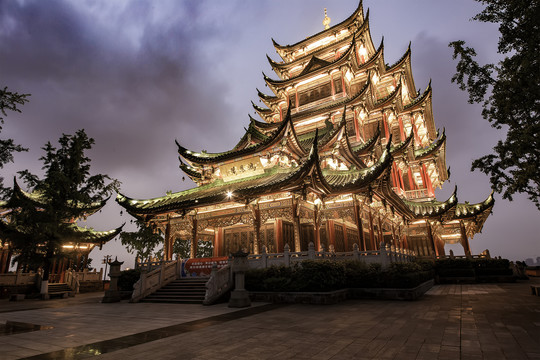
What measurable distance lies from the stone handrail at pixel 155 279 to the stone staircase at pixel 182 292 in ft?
0.78

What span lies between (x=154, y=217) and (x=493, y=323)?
18.1 metres

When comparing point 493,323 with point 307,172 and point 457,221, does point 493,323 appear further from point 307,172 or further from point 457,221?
point 457,221

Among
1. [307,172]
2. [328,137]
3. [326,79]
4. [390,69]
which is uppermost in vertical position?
[390,69]

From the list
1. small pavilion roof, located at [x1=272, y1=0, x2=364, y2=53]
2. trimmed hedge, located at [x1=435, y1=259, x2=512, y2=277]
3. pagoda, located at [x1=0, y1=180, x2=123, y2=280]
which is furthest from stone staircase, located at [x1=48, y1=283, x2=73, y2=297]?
small pavilion roof, located at [x1=272, y1=0, x2=364, y2=53]

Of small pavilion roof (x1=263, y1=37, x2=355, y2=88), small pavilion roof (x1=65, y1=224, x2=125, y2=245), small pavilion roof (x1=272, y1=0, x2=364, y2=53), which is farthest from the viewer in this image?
small pavilion roof (x1=272, y1=0, x2=364, y2=53)

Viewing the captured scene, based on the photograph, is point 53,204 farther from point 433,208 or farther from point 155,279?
point 433,208

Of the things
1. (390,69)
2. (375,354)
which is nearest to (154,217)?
(375,354)

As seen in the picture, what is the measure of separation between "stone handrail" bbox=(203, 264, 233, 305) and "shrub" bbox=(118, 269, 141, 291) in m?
5.94

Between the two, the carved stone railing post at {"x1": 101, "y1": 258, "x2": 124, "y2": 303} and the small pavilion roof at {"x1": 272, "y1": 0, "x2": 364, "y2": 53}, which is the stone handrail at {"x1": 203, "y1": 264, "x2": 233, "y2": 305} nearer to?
the carved stone railing post at {"x1": 101, "y1": 258, "x2": 124, "y2": 303}

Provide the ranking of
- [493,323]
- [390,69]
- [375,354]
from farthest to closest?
[390,69]
[493,323]
[375,354]

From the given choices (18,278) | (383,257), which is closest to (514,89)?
(383,257)

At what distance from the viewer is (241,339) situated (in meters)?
5.51

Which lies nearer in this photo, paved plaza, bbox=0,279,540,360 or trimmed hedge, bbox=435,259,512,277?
paved plaza, bbox=0,279,540,360

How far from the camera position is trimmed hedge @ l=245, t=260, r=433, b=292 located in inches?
426
